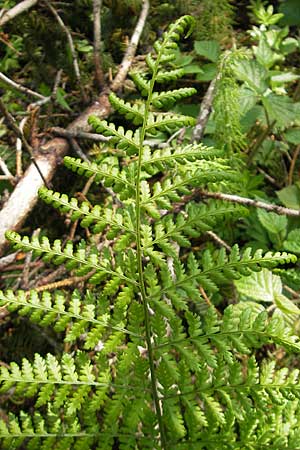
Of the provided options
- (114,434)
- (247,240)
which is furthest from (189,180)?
(247,240)

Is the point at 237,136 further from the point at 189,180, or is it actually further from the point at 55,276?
the point at 189,180

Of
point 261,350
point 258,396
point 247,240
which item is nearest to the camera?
point 258,396

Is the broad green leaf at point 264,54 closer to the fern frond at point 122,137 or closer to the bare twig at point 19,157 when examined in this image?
the bare twig at point 19,157

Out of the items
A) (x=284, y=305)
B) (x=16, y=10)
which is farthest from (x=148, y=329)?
(x=16, y=10)

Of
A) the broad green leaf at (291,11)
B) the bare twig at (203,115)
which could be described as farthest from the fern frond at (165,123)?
the broad green leaf at (291,11)

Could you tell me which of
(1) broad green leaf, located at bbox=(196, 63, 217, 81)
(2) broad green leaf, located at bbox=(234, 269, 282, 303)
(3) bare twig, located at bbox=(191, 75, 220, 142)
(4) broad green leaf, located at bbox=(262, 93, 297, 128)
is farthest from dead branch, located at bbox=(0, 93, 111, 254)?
(2) broad green leaf, located at bbox=(234, 269, 282, 303)
